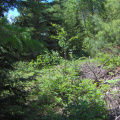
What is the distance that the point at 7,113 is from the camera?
95.2 inches

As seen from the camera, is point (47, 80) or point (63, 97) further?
point (47, 80)

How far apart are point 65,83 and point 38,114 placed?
1583mm

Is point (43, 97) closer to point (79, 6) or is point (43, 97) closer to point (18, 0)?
point (18, 0)

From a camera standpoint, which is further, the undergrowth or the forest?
the undergrowth

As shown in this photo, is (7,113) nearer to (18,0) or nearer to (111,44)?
(18,0)

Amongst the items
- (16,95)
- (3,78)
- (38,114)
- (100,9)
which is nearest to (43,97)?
(38,114)

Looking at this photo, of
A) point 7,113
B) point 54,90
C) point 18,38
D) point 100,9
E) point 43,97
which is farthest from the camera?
point 100,9

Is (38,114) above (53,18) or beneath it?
beneath

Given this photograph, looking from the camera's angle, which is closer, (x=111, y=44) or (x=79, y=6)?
(x=111, y=44)

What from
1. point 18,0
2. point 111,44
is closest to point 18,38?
point 18,0

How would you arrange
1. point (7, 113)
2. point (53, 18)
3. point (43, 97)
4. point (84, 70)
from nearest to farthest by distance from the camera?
point (7, 113) → point (43, 97) → point (84, 70) → point (53, 18)

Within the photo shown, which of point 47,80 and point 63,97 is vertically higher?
point 47,80

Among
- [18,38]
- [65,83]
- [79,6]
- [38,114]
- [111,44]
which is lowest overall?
[38,114]

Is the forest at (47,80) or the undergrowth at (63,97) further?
the undergrowth at (63,97)
